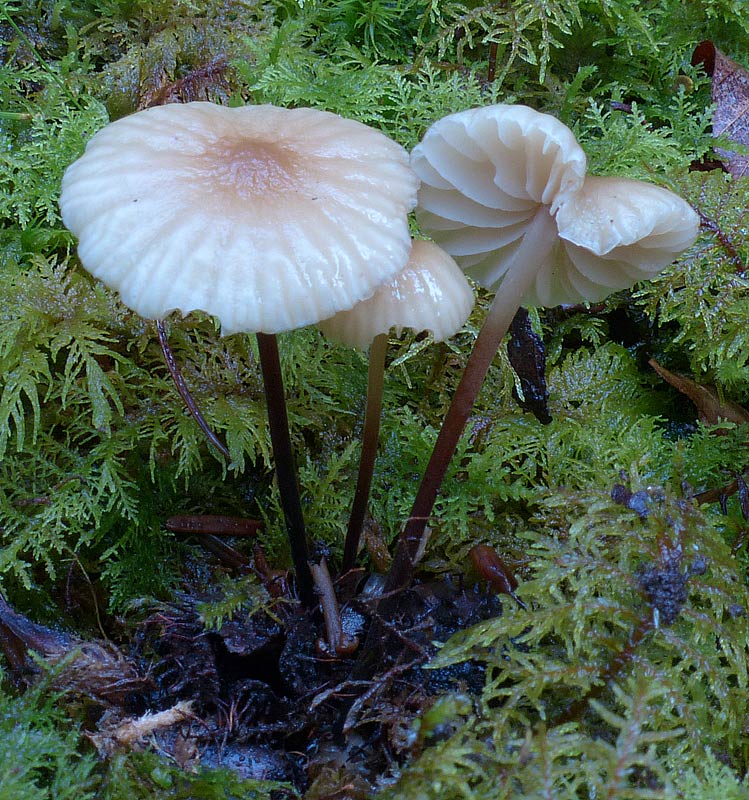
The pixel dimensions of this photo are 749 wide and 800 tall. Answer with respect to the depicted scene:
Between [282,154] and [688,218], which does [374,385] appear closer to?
[282,154]

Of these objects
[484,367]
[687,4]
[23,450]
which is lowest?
[23,450]

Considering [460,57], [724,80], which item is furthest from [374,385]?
[724,80]

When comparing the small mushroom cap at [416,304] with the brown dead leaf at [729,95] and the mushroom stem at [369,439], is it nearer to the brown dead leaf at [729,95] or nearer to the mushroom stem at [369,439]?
the mushroom stem at [369,439]

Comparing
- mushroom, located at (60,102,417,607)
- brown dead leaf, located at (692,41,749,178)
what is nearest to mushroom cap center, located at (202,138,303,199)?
mushroom, located at (60,102,417,607)

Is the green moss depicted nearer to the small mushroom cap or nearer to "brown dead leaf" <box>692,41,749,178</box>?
"brown dead leaf" <box>692,41,749,178</box>

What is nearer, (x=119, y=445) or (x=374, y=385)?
(x=374, y=385)

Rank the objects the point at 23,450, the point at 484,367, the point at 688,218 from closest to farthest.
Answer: the point at 688,218
the point at 484,367
the point at 23,450

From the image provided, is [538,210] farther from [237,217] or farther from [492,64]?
[492,64]
